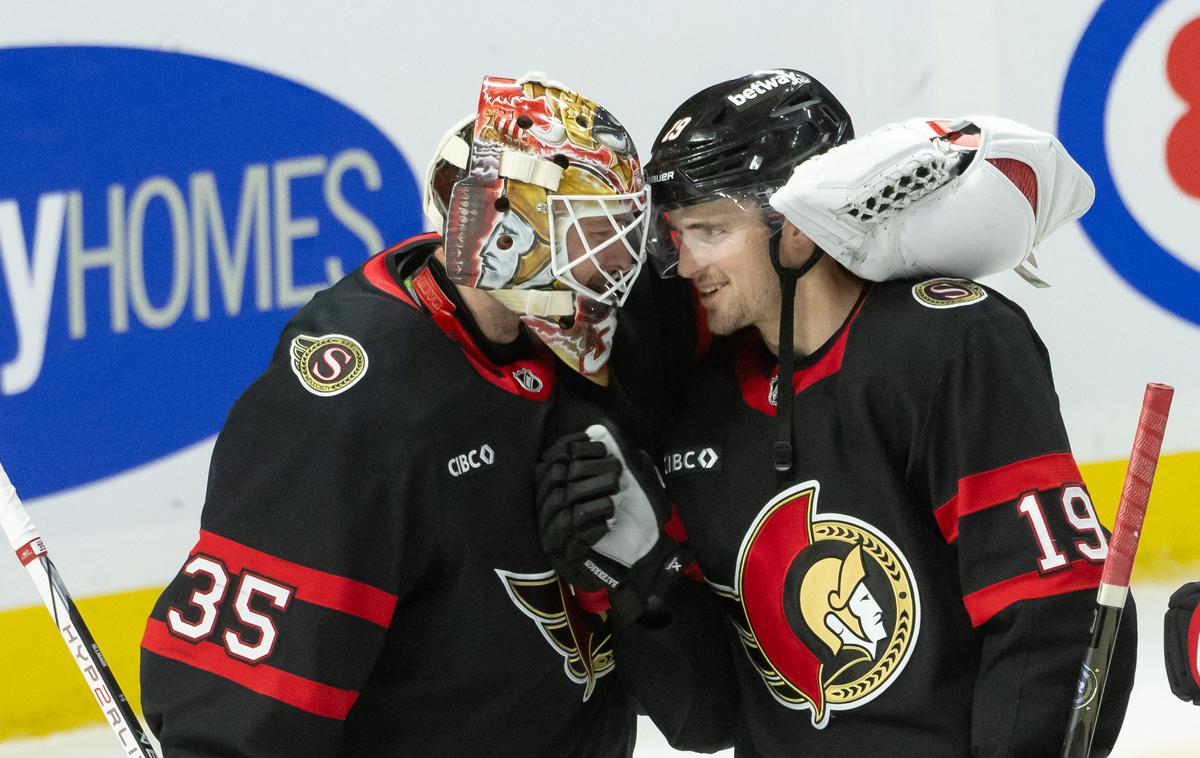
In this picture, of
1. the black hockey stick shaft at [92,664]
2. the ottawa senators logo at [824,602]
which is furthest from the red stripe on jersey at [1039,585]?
the black hockey stick shaft at [92,664]

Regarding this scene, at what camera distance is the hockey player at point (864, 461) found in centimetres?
148

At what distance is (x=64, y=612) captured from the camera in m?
1.61

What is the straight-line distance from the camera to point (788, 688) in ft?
5.56

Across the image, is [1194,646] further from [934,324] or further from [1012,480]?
[934,324]

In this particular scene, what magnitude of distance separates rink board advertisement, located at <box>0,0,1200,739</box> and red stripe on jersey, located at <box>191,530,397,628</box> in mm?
1340

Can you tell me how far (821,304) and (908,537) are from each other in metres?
0.32

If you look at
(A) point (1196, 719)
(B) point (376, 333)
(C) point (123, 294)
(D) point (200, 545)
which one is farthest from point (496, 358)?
(A) point (1196, 719)

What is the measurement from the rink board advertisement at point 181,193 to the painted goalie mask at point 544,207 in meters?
1.25

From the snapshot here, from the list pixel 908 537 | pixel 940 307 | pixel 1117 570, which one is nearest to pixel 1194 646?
pixel 1117 570

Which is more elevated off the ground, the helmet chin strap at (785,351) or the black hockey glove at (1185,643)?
the helmet chin strap at (785,351)

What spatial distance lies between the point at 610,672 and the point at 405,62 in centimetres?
155

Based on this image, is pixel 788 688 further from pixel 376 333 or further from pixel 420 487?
pixel 376 333

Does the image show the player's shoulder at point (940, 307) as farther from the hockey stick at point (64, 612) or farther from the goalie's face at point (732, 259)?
the hockey stick at point (64, 612)

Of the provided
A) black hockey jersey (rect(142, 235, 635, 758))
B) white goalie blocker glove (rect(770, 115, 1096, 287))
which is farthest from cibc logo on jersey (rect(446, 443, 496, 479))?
white goalie blocker glove (rect(770, 115, 1096, 287))
